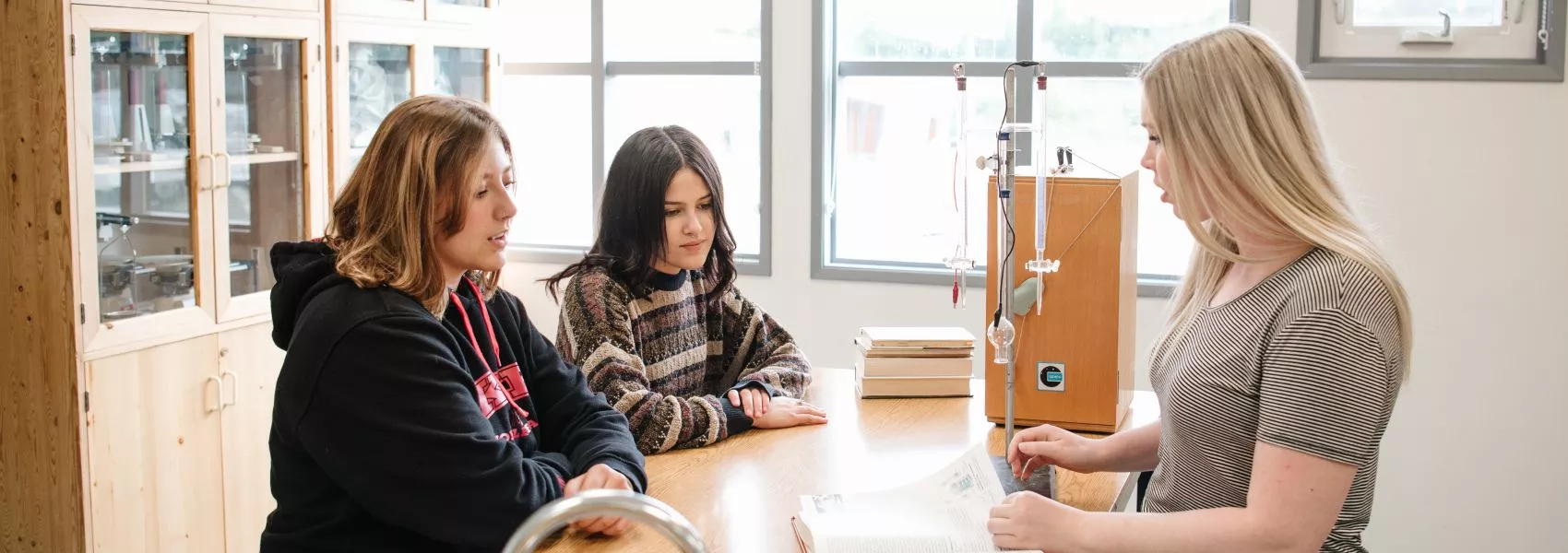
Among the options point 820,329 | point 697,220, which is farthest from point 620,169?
point 820,329

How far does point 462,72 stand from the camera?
408cm

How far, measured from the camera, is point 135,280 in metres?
3.00

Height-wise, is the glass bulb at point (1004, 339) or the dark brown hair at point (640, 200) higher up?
the dark brown hair at point (640, 200)

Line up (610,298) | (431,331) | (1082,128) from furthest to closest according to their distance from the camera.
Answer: (1082,128) < (610,298) < (431,331)

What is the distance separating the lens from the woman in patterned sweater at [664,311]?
2064mm

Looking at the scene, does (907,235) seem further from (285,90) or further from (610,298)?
(610,298)

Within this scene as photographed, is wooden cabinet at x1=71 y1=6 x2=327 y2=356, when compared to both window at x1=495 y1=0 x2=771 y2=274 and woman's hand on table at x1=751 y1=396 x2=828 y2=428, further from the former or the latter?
woman's hand on table at x1=751 y1=396 x2=828 y2=428

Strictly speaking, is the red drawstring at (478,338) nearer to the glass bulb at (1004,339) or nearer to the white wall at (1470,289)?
the glass bulb at (1004,339)

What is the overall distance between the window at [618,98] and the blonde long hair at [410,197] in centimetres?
242

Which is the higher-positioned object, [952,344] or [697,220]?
[697,220]

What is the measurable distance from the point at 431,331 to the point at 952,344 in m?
1.13

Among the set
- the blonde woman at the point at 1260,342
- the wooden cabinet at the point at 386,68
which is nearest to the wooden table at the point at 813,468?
the blonde woman at the point at 1260,342

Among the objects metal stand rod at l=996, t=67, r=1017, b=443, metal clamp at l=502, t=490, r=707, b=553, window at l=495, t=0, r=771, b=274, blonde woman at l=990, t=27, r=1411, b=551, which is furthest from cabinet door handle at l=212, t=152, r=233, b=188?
metal clamp at l=502, t=490, r=707, b=553

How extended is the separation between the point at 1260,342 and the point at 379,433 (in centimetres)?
96
